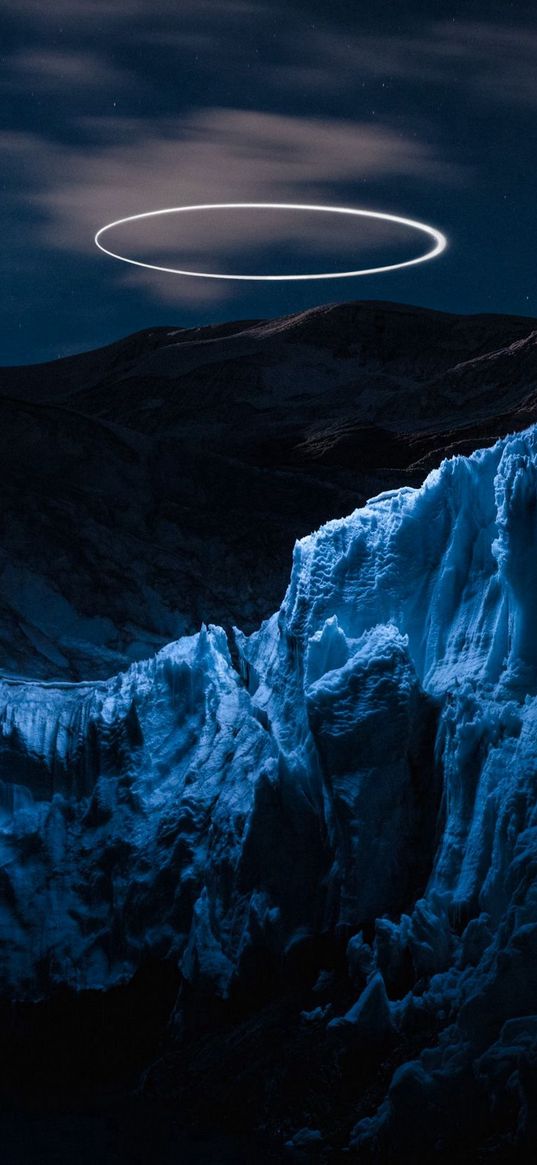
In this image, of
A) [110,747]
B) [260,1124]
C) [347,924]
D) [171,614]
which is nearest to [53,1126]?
[260,1124]

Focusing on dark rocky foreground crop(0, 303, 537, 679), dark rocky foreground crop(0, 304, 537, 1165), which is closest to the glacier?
dark rocky foreground crop(0, 304, 537, 1165)

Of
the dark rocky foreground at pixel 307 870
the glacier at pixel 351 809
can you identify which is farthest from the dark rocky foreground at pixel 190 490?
the dark rocky foreground at pixel 307 870

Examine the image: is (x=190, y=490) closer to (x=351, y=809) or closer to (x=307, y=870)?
(x=307, y=870)

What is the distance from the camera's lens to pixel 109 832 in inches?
555

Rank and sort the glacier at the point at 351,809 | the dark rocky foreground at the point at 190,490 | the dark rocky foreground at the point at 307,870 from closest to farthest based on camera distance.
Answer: the glacier at the point at 351,809, the dark rocky foreground at the point at 307,870, the dark rocky foreground at the point at 190,490

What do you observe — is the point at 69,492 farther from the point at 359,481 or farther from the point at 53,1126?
the point at 53,1126

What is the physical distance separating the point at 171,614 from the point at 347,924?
1047 inches

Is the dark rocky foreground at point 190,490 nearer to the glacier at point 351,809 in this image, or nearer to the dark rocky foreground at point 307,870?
the glacier at point 351,809

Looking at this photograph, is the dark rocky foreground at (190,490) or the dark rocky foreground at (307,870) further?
the dark rocky foreground at (190,490)

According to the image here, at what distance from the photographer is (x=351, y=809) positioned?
39.1 feet

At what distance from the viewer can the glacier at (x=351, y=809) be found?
10164 millimetres

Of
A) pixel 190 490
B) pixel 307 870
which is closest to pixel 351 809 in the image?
pixel 307 870

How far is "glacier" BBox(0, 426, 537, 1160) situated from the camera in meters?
10.2

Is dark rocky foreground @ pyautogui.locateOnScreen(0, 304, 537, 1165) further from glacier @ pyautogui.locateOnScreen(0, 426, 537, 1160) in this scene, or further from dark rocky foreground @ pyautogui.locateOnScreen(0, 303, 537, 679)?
dark rocky foreground @ pyautogui.locateOnScreen(0, 303, 537, 679)
